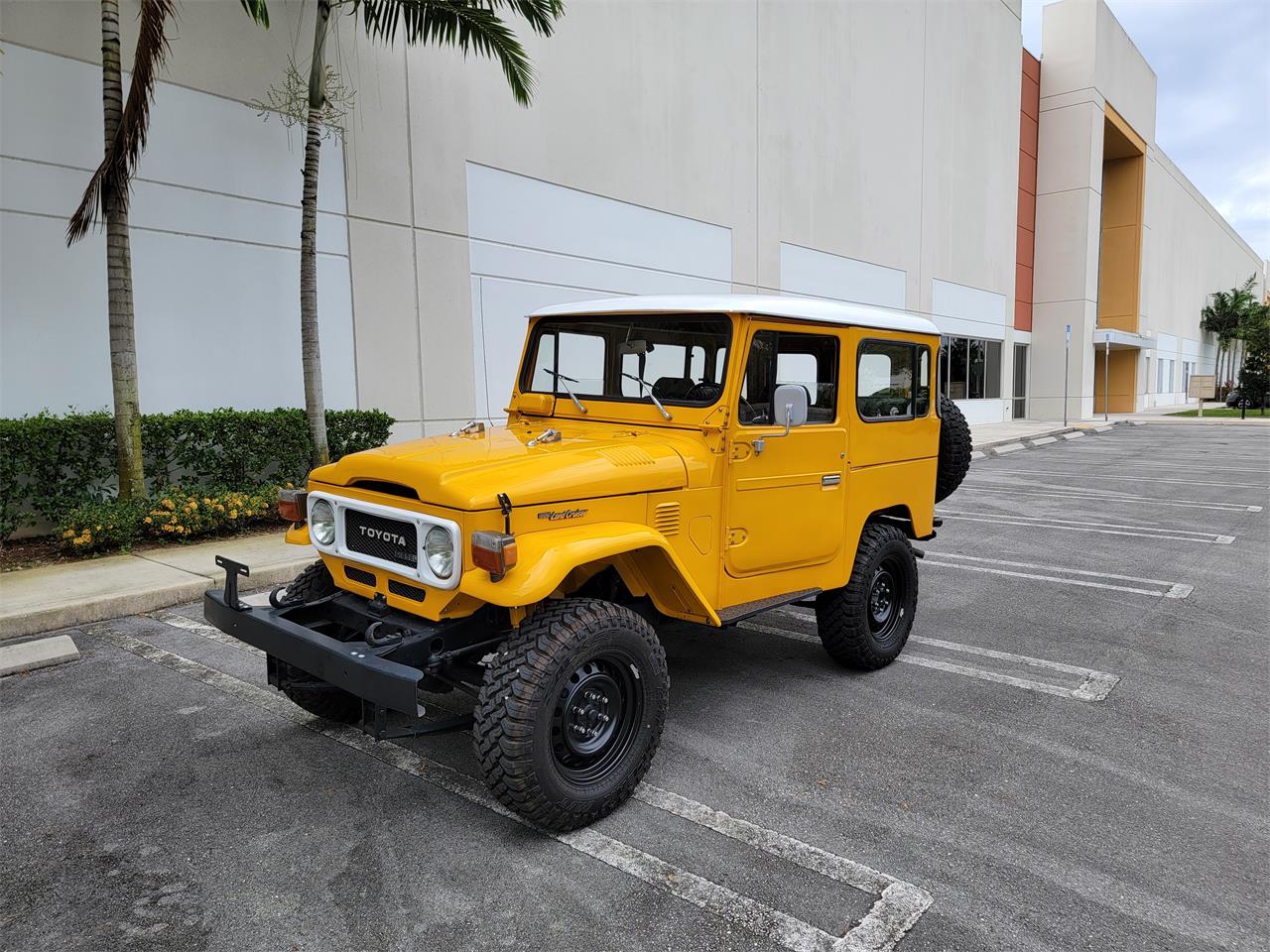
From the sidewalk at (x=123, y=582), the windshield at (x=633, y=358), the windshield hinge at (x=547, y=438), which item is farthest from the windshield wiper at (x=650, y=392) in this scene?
the sidewalk at (x=123, y=582)

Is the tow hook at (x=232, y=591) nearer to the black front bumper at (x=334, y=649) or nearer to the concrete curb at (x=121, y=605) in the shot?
the black front bumper at (x=334, y=649)

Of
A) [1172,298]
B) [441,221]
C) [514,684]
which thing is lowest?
[514,684]

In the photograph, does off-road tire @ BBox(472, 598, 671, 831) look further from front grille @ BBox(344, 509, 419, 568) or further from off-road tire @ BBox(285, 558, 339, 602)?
off-road tire @ BBox(285, 558, 339, 602)

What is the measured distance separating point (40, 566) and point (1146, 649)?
8579mm

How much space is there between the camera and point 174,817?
329 centimetres

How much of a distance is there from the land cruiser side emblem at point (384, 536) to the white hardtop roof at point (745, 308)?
5.35 feet

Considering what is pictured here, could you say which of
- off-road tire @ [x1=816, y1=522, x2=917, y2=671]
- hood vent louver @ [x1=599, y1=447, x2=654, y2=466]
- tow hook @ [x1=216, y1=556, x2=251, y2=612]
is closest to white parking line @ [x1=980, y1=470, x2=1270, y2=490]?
off-road tire @ [x1=816, y1=522, x2=917, y2=671]

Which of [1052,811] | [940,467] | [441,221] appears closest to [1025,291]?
[441,221]

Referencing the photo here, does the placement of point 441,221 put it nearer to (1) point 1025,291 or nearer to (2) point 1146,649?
(2) point 1146,649

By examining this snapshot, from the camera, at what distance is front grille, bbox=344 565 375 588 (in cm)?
367

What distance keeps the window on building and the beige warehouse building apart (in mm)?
155

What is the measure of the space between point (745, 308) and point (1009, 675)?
113 inches

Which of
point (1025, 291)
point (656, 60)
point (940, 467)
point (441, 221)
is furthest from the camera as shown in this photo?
point (1025, 291)

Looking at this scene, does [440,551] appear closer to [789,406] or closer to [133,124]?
[789,406]
